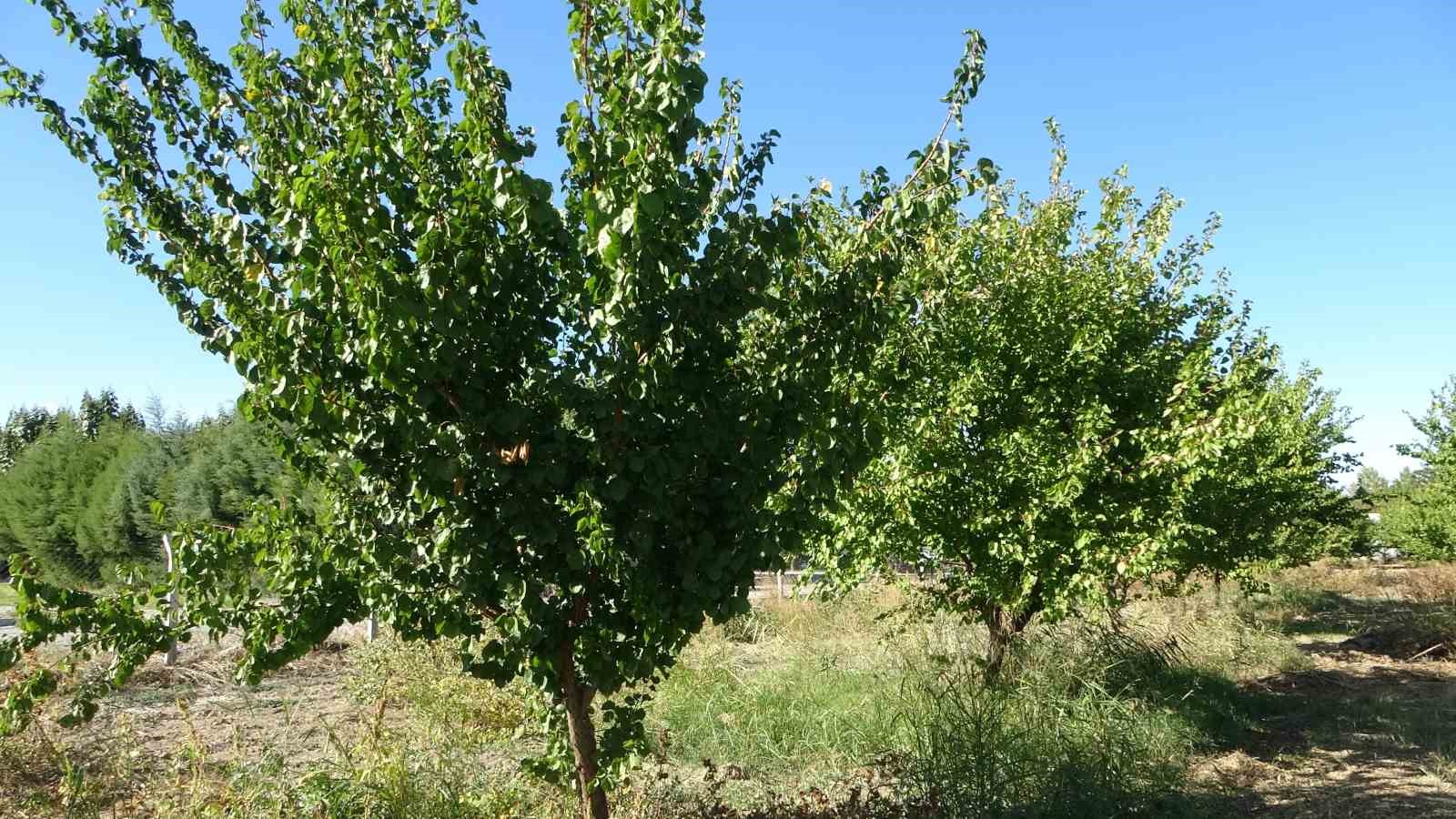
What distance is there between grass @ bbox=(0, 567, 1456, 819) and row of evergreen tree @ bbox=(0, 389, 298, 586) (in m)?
9.77

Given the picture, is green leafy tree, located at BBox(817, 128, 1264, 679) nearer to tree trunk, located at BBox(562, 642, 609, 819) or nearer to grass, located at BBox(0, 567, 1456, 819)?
grass, located at BBox(0, 567, 1456, 819)

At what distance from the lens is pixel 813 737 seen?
22.9ft

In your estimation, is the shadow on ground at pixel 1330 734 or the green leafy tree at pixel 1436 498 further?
the green leafy tree at pixel 1436 498

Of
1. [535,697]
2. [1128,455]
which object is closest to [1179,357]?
[1128,455]

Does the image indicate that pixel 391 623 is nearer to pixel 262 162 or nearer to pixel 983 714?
pixel 262 162

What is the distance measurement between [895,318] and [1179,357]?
548 centimetres

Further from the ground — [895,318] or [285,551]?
[895,318]

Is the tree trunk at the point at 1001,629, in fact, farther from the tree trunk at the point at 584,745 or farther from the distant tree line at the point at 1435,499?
the distant tree line at the point at 1435,499

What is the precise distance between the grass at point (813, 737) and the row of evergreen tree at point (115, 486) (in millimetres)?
9774

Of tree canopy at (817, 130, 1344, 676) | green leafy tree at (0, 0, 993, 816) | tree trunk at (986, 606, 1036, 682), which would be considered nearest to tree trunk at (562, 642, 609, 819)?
green leafy tree at (0, 0, 993, 816)

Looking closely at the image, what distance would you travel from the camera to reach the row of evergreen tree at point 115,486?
1900 centimetres

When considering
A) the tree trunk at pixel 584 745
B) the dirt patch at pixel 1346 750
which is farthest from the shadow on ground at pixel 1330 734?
the tree trunk at pixel 584 745

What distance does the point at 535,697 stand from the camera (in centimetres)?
404

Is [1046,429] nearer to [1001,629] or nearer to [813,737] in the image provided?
[1001,629]
